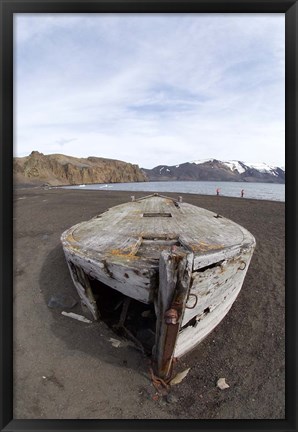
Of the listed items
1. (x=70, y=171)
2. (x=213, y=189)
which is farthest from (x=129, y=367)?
(x=70, y=171)

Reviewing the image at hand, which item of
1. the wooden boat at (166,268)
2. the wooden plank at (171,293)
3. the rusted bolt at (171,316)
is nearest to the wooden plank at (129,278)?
the wooden boat at (166,268)

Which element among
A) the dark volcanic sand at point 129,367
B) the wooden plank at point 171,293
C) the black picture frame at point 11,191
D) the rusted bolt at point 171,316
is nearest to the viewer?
the black picture frame at point 11,191

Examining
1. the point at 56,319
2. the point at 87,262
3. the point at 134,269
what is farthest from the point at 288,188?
the point at 56,319

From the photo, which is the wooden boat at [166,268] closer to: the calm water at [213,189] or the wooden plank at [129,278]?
the wooden plank at [129,278]

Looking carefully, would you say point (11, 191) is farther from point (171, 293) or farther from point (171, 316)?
point (171, 316)

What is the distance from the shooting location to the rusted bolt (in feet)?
9.23

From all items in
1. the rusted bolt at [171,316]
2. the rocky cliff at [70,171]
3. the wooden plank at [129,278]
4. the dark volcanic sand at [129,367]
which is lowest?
the dark volcanic sand at [129,367]

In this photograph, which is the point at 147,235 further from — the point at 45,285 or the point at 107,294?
the point at 45,285

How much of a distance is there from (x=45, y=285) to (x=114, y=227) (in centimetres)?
237

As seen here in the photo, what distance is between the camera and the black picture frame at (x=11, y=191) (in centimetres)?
253

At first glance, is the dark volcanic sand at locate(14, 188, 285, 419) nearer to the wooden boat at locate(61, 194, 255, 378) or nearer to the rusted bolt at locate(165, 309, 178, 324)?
the wooden boat at locate(61, 194, 255, 378)

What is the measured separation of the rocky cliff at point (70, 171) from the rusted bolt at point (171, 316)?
93.0ft

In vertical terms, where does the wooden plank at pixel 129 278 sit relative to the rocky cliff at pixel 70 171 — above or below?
below

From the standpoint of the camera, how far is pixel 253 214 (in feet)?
48.0
